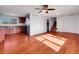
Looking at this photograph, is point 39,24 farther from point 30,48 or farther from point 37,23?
point 30,48

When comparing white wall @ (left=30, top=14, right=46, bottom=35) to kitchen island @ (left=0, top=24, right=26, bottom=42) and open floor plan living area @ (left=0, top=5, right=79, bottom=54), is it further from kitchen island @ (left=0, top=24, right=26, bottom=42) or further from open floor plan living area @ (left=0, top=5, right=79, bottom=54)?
kitchen island @ (left=0, top=24, right=26, bottom=42)

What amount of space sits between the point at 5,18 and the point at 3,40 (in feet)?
7.41

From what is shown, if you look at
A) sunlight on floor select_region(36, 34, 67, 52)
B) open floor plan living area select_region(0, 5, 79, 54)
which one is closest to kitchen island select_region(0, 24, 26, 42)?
open floor plan living area select_region(0, 5, 79, 54)

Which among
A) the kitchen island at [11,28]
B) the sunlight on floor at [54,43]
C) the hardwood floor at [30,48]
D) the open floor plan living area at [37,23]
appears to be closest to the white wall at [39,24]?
the open floor plan living area at [37,23]

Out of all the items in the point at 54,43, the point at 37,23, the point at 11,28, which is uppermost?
the point at 37,23

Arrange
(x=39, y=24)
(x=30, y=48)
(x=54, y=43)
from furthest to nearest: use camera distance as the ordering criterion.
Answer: (x=39, y=24)
(x=54, y=43)
(x=30, y=48)

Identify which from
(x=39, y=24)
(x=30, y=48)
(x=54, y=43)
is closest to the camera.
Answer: (x=30, y=48)

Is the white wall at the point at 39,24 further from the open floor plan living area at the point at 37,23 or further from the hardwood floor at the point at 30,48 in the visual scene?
the hardwood floor at the point at 30,48

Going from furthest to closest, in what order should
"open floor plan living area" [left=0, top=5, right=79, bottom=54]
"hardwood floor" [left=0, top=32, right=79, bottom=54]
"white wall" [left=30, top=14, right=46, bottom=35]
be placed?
"white wall" [left=30, top=14, right=46, bottom=35] < "hardwood floor" [left=0, top=32, right=79, bottom=54] < "open floor plan living area" [left=0, top=5, right=79, bottom=54]

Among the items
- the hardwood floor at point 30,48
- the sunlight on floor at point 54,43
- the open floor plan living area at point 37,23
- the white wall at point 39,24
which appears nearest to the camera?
the open floor plan living area at point 37,23

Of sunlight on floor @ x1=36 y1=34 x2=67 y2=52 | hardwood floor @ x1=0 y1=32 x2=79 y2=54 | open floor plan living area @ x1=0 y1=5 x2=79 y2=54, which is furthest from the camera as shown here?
sunlight on floor @ x1=36 y1=34 x2=67 y2=52

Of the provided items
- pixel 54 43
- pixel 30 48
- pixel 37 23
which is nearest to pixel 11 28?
pixel 30 48

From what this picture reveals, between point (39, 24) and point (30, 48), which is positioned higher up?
point (39, 24)
